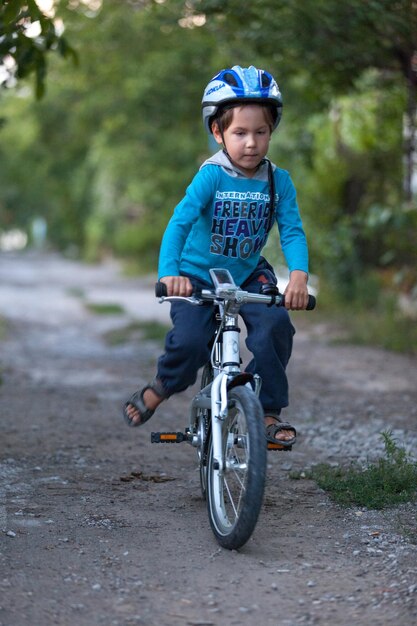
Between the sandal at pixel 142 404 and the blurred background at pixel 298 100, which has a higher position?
the blurred background at pixel 298 100

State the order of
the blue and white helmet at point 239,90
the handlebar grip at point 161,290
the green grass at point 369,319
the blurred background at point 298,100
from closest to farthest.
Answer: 1. the handlebar grip at point 161,290
2. the blue and white helmet at point 239,90
3. the blurred background at point 298,100
4. the green grass at point 369,319

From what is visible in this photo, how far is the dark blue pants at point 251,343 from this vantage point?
458cm

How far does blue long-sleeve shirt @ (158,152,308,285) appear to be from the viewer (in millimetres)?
4543

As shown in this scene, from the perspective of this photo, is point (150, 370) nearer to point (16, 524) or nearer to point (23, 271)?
point (16, 524)

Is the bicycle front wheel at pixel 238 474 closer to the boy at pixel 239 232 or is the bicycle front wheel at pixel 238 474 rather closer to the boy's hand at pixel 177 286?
the boy at pixel 239 232

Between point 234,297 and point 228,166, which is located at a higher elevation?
point 228,166

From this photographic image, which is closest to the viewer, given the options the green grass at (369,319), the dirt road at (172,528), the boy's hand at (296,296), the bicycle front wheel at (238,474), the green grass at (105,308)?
the dirt road at (172,528)

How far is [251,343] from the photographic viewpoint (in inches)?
182

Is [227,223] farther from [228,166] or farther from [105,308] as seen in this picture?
[105,308]

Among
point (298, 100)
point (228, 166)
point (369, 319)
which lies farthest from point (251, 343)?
point (298, 100)

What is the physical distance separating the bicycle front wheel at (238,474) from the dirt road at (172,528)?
114mm

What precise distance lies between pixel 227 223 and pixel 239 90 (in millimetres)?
579

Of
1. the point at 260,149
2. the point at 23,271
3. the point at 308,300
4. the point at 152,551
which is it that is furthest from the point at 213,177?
the point at 23,271

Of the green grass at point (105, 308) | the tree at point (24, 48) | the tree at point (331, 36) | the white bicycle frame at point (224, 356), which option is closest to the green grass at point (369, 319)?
the tree at point (331, 36)
